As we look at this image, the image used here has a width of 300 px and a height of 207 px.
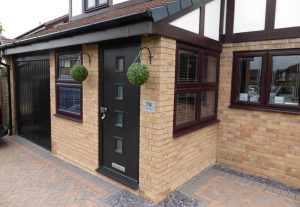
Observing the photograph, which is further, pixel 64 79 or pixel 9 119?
pixel 9 119

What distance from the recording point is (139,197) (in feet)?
11.6

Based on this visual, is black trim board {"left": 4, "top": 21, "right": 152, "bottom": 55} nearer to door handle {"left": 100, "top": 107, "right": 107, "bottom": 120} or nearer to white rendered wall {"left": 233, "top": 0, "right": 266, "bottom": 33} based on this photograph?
door handle {"left": 100, "top": 107, "right": 107, "bottom": 120}

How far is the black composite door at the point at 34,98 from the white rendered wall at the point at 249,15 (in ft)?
A: 14.3

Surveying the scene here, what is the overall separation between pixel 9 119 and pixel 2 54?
200 centimetres

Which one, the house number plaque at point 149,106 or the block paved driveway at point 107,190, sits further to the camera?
the block paved driveway at point 107,190

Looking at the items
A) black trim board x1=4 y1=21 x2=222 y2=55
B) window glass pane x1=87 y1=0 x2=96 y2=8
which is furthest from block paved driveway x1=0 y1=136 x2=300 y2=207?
window glass pane x1=87 y1=0 x2=96 y2=8

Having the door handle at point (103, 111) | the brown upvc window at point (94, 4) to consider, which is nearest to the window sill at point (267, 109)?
the door handle at point (103, 111)

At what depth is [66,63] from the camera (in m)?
4.82

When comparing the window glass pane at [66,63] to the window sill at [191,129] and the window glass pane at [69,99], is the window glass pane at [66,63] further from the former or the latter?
the window sill at [191,129]

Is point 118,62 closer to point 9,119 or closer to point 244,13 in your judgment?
point 244,13

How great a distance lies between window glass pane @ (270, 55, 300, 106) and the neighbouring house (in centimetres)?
2

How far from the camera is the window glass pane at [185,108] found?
371 cm

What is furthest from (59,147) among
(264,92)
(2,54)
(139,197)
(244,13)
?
(244,13)

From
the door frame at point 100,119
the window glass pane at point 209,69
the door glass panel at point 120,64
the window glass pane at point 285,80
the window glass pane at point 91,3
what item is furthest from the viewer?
the window glass pane at point 91,3
